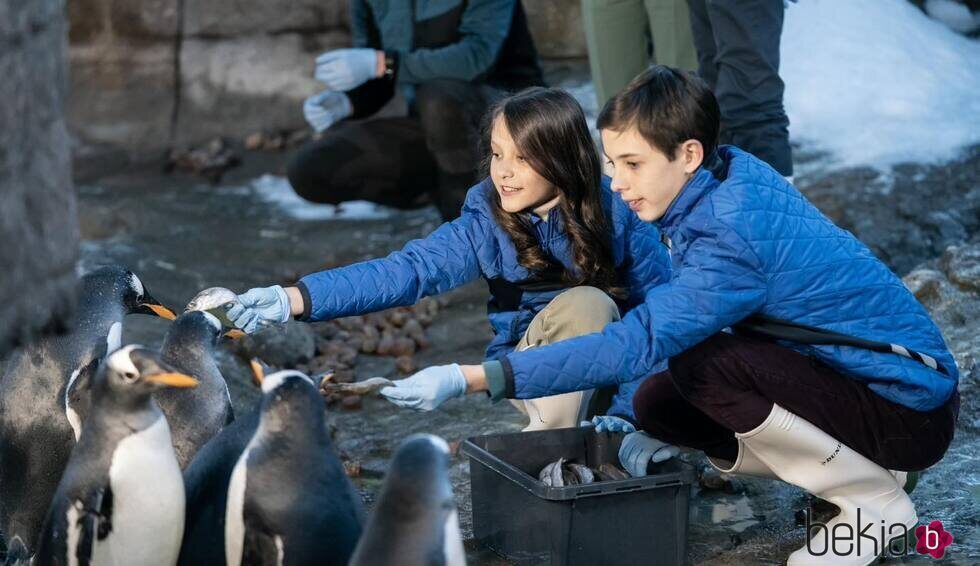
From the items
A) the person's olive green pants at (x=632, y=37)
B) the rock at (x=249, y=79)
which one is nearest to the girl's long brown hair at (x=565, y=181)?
the person's olive green pants at (x=632, y=37)

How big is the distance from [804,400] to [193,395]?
1.34 meters

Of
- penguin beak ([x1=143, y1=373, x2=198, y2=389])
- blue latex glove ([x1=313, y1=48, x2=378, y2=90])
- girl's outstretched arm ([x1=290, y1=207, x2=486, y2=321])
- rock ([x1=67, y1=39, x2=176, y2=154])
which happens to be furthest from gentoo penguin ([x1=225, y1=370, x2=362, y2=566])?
rock ([x1=67, y1=39, x2=176, y2=154])

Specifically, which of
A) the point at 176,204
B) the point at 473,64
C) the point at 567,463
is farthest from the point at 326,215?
the point at 567,463

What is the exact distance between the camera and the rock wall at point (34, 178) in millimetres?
1693

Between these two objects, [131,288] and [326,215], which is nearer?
[131,288]

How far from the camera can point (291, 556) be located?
2.29 meters

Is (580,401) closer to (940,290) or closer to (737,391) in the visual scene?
(737,391)

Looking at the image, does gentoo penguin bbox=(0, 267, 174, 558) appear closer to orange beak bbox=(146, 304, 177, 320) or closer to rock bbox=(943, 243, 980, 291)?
orange beak bbox=(146, 304, 177, 320)

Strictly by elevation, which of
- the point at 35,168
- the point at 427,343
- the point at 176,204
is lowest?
the point at 176,204

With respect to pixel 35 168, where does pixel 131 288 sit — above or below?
below

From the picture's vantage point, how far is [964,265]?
4297mm

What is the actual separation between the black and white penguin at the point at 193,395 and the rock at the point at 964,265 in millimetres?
2484

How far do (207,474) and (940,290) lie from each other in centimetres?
258

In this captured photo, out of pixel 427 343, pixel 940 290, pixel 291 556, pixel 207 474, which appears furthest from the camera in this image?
pixel 427 343
